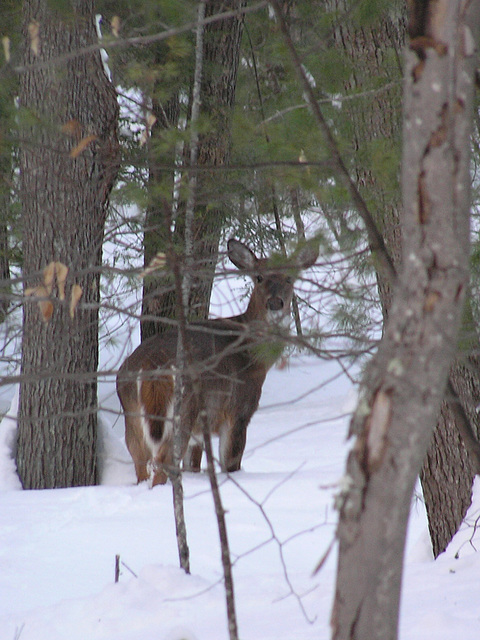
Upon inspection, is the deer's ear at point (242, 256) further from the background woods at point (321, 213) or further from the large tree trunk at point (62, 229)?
the large tree trunk at point (62, 229)

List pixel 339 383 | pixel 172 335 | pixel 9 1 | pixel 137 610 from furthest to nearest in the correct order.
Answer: pixel 339 383
pixel 9 1
pixel 172 335
pixel 137 610

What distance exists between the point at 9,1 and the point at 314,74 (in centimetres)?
438

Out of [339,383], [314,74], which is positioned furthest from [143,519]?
[339,383]

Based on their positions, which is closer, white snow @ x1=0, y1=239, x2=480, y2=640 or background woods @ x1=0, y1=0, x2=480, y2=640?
background woods @ x1=0, y1=0, x2=480, y2=640

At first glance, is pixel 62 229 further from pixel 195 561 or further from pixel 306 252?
pixel 306 252

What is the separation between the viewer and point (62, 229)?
253 inches

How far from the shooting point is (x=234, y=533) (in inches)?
205

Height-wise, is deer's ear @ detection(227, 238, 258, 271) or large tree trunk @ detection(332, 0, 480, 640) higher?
deer's ear @ detection(227, 238, 258, 271)

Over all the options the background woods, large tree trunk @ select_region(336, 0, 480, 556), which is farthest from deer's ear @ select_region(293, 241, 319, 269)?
large tree trunk @ select_region(336, 0, 480, 556)

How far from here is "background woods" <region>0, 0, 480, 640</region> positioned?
60.8 inches

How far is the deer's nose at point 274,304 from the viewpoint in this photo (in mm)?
7562

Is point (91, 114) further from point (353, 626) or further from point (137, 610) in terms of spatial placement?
point (353, 626)

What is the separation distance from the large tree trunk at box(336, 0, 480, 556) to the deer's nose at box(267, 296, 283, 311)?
3048 millimetres

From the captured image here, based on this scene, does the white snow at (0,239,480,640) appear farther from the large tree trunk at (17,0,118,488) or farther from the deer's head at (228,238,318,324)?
the deer's head at (228,238,318,324)
